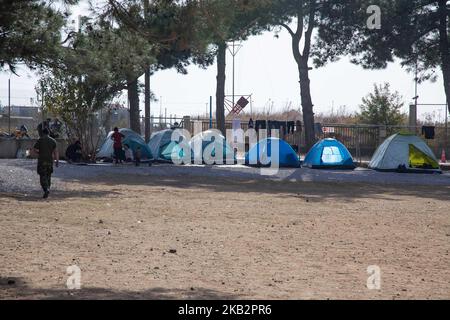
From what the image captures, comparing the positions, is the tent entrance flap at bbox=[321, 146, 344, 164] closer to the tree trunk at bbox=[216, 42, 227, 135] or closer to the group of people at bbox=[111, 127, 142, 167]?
the group of people at bbox=[111, 127, 142, 167]

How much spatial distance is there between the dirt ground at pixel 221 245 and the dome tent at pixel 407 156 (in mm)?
9970

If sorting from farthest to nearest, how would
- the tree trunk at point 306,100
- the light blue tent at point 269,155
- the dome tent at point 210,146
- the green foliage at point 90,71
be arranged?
the tree trunk at point 306,100, the dome tent at point 210,146, the light blue tent at point 269,155, the green foliage at point 90,71

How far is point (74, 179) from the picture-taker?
2483 cm

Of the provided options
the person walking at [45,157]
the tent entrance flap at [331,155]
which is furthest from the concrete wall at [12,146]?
the person walking at [45,157]

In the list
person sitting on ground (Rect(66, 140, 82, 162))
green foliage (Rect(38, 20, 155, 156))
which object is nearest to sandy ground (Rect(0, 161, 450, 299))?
green foliage (Rect(38, 20, 155, 156))

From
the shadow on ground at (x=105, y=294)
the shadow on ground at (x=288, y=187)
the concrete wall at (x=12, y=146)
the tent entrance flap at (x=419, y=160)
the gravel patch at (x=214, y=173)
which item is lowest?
the shadow on ground at (x=105, y=294)

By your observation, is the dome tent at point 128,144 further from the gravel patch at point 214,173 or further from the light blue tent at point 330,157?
the light blue tent at point 330,157

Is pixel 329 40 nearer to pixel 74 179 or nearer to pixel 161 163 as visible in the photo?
pixel 161 163

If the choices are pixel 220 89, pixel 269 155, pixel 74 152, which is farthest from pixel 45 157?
pixel 220 89

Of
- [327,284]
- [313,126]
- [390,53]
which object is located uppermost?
[390,53]

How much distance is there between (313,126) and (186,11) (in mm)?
26519

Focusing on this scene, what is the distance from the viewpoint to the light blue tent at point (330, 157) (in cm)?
3225

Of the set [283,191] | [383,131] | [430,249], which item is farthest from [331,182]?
[430,249]

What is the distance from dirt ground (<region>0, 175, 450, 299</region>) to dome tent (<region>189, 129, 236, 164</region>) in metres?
12.2
